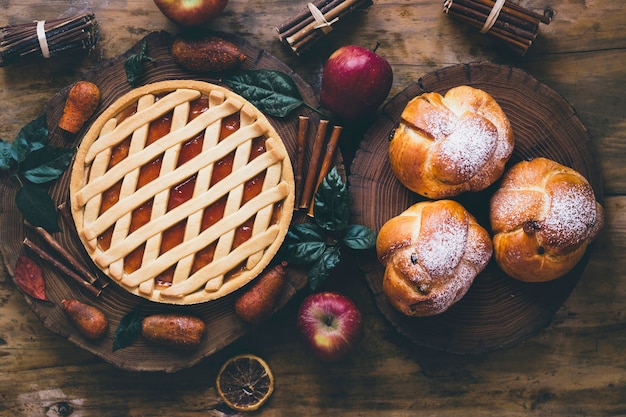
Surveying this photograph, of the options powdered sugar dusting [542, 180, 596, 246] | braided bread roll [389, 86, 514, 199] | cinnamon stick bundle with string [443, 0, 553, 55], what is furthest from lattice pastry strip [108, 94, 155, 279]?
powdered sugar dusting [542, 180, 596, 246]

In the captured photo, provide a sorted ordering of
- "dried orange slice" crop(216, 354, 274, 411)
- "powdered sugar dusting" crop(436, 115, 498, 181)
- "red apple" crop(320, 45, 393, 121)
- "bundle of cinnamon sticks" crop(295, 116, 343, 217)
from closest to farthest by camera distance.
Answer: "powdered sugar dusting" crop(436, 115, 498, 181)
"red apple" crop(320, 45, 393, 121)
"bundle of cinnamon sticks" crop(295, 116, 343, 217)
"dried orange slice" crop(216, 354, 274, 411)

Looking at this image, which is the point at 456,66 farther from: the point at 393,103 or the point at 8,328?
the point at 8,328

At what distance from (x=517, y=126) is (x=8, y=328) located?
1.95 meters

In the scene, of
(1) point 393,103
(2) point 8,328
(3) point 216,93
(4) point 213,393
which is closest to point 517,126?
(1) point 393,103

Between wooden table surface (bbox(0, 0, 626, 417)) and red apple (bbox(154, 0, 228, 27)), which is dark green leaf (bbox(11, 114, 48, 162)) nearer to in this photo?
wooden table surface (bbox(0, 0, 626, 417))

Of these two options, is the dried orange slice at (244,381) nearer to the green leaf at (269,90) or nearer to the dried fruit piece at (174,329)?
the dried fruit piece at (174,329)

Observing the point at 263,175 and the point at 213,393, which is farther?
the point at 213,393

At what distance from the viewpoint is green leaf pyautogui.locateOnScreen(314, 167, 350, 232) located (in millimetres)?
→ 1803

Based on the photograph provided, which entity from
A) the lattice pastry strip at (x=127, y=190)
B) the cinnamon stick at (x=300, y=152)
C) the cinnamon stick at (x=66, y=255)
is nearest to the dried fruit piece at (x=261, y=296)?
the cinnamon stick at (x=300, y=152)

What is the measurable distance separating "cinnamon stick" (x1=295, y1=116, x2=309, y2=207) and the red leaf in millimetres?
924

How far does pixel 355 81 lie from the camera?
1780 millimetres

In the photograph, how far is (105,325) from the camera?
1884 mm

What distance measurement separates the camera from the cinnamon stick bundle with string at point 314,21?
75.0 inches

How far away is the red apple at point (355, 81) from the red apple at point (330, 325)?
2.06ft
